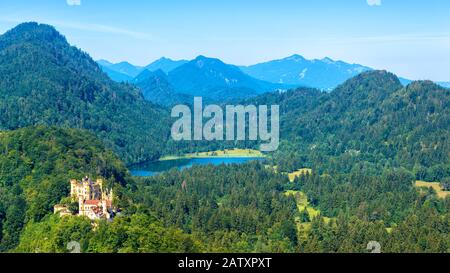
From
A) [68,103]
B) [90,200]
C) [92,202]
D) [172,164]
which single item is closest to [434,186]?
[172,164]

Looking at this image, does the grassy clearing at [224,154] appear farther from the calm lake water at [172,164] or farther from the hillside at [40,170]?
the hillside at [40,170]

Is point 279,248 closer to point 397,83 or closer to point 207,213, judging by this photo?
point 207,213

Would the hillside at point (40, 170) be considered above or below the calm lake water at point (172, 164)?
above

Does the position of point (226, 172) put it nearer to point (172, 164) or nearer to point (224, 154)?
point (172, 164)

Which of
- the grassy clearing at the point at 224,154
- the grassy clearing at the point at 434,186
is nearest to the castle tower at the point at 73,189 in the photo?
the grassy clearing at the point at 434,186

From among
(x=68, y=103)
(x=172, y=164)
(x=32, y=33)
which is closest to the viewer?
(x=172, y=164)

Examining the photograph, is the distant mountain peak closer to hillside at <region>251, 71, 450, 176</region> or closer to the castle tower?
hillside at <region>251, 71, 450, 176</region>
